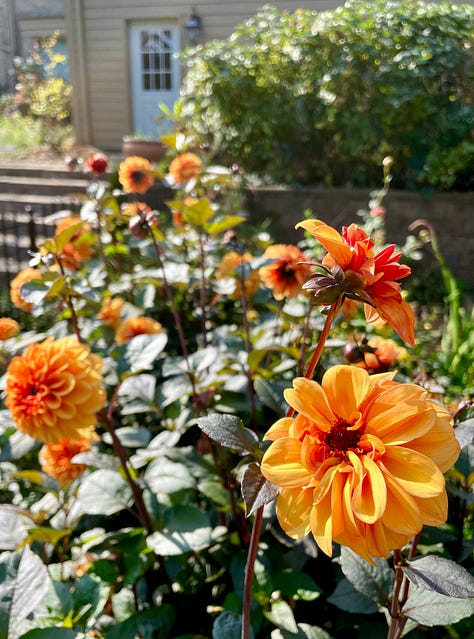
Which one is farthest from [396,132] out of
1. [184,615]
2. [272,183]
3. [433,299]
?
[184,615]

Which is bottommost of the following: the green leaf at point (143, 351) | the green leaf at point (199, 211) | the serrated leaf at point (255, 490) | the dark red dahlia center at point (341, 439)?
the green leaf at point (143, 351)

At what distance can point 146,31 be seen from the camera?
8188 millimetres

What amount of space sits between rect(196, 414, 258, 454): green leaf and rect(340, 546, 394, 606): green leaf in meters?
0.29

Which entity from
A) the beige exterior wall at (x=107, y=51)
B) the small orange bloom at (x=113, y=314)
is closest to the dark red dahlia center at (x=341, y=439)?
the small orange bloom at (x=113, y=314)

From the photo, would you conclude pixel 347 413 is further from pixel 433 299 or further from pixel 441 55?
pixel 441 55

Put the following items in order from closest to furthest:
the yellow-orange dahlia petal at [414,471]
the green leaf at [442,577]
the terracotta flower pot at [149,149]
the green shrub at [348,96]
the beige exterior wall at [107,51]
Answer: the yellow-orange dahlia petal at [414,471] → the green leaf at [442,577] → the green shrub at [348,96] → the terracotta flower pot at [149,149] → the beige exterior wall at [107,51]

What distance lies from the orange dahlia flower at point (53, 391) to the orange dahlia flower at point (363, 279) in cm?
48

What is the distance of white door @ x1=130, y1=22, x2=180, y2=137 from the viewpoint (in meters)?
8.13

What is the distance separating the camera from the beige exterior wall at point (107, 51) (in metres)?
7.57

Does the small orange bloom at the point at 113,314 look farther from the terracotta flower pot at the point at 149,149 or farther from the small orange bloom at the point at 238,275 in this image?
the terracotta flower pot at the point at 149,149

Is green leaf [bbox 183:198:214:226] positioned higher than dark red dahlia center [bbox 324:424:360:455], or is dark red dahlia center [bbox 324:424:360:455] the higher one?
green leaf [bbox 183:198:214:226]

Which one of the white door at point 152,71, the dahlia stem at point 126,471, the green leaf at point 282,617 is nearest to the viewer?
the green leaf at point 282,617

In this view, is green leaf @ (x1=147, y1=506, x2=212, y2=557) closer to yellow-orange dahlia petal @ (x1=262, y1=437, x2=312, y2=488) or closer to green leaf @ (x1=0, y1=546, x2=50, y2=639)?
green leaf @ (x1=0, y1=546, x2=50, y2=639)

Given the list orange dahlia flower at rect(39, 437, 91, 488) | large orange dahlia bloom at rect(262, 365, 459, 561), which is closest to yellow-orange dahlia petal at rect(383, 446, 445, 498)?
large orange dahlia bloom at rect(262, 365, 459, 561)
